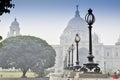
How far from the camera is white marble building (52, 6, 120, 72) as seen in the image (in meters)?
142

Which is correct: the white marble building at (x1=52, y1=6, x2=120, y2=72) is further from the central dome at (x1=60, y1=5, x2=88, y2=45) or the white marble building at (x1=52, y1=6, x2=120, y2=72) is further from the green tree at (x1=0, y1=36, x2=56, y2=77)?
the green tree at (x1=0, y1=36, x2=56, y2=77)

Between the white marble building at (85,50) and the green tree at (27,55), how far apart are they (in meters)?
64.3

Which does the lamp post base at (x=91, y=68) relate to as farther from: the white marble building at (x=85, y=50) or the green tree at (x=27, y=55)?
the white marble building at (x=85, y=50)

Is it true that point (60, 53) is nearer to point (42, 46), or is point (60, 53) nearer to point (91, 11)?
point (42, 46)

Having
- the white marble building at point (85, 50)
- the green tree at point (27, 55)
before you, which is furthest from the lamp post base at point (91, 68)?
the white marble building at point (85, 50)

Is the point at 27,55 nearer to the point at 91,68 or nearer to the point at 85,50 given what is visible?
the point at 91,68

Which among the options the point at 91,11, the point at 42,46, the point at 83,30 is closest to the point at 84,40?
the point at 83,30

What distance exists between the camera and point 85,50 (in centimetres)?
14250

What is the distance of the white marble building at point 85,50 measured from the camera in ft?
464

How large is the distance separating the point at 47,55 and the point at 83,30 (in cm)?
8269

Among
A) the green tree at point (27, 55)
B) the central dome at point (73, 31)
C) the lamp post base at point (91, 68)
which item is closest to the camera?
the lamp post base at point (91, 68)

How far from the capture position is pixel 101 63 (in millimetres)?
141250

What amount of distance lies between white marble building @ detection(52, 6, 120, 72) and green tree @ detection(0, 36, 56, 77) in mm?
64252

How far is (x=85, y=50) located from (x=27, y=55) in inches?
2956
